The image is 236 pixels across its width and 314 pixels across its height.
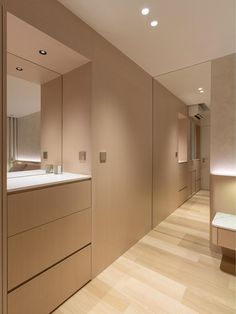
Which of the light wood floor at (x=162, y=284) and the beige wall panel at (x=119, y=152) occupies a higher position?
the beige wall panel at (x=119, y=152)

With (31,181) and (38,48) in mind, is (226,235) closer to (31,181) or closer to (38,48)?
(31,181)

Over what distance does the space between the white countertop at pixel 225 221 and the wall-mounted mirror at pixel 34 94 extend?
1.91 meters

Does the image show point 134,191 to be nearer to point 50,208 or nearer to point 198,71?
point 50,208

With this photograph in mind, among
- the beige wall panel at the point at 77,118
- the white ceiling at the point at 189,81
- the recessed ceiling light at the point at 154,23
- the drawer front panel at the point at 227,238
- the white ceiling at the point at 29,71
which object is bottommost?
the drawer front panel at the point at 227,238

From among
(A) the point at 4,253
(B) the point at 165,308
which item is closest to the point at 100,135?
(A) the point at 4,253

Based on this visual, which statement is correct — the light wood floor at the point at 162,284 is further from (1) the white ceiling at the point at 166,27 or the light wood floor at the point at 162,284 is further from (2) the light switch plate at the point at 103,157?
(1) the white ceiling at the point at 166,27

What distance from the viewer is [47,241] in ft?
4.76

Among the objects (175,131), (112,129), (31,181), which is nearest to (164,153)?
(175,131)

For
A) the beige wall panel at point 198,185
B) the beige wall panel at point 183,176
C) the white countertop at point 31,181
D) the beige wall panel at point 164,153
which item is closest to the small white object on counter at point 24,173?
the white countertop at point 31,181

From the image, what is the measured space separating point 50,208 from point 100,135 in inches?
35.1

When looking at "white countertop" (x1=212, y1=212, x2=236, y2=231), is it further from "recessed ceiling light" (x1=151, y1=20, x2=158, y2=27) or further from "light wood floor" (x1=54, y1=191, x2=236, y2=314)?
"recessed ceiling light" (x1=151, y1=20, x2=158, y2=27)

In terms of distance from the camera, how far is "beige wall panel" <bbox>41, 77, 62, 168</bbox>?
2079 mm

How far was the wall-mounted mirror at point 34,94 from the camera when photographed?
4.99 ft

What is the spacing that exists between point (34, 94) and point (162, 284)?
246 centimetres
